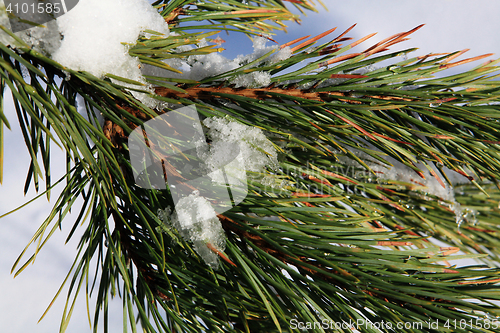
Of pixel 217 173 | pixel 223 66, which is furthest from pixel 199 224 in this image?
pixel 223 66

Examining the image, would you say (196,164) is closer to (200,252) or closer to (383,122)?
(200,252)

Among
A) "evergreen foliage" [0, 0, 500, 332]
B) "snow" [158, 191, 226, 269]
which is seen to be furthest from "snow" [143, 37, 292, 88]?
"snow" [158, 191, 226, 269]

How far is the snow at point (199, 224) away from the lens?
12.5 inches

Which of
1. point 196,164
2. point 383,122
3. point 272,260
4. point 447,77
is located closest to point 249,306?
point 272,260

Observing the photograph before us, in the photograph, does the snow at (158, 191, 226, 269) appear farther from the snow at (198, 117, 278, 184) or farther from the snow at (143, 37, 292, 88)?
the snow at (143, 37, 292, 88)

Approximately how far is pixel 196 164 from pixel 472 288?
1.13 ft

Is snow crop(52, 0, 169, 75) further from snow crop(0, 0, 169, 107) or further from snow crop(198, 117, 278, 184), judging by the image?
snow crop(198, 117, 278, 184)

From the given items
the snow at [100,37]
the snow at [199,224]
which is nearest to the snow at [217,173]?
the snow at [199,224]

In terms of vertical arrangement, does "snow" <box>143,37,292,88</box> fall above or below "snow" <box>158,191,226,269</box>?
above

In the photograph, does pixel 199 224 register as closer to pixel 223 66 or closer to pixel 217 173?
pixel 217 173

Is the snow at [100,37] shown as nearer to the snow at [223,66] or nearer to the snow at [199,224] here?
the snow at [223,66]

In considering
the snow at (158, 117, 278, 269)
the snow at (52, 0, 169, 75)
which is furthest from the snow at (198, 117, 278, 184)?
the snow at (52, 0, 169, 75)

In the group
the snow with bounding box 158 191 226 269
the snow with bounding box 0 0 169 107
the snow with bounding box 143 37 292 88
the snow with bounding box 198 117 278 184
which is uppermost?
the snow with bounding box 0 0 169 107

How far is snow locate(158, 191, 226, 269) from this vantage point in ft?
1.04
